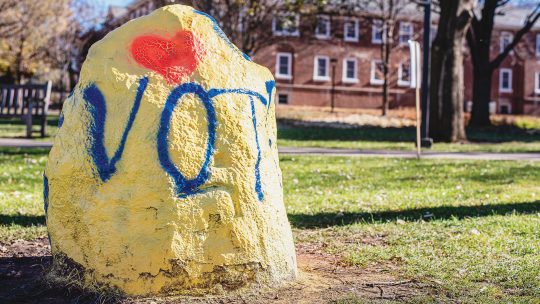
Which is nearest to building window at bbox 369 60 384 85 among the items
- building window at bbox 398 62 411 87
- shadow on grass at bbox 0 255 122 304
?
building window at bbox 398 62 411 87

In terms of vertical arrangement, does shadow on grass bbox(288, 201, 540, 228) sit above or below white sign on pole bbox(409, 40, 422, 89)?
below

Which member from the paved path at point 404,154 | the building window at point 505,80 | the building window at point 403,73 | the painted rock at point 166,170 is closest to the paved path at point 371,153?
the paved path at point 404,154

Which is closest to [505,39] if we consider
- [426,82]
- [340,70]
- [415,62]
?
[340,70]

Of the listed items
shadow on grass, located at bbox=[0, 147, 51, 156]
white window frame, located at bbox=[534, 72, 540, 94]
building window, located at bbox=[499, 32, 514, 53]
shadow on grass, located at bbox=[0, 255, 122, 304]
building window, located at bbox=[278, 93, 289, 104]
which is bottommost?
shadow on grass, located at bbox=[0, 255, 122, 304]

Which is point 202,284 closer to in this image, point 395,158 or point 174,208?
point 174,208

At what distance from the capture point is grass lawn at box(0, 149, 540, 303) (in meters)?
4.38

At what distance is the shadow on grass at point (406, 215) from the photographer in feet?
21.3

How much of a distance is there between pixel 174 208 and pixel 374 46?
49154 mm

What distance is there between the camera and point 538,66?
5453 centimetres

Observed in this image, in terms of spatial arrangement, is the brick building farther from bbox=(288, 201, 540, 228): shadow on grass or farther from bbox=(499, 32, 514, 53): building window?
bbox=(288, 201, 540, 228): shadow on grass

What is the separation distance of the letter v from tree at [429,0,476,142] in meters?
16.4

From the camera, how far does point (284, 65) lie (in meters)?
49.5

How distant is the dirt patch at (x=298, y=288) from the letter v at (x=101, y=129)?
0.75m

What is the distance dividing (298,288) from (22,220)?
3432 millimetres
